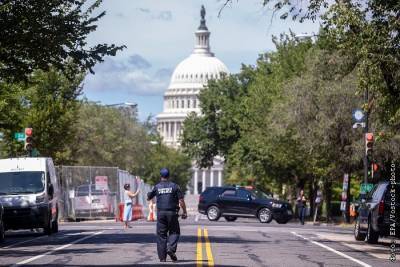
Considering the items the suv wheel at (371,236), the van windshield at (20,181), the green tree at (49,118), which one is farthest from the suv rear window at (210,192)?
the suv wheel at (371,236)

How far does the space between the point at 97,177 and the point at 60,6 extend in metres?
23.2

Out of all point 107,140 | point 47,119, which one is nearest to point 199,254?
point 47,119

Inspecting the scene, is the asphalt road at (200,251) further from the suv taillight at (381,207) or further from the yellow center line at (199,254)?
the suv taillight at (381,207)

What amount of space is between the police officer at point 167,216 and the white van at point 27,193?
11806 mm

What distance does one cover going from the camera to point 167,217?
20250 mm

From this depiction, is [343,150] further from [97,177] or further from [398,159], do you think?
[97,177]

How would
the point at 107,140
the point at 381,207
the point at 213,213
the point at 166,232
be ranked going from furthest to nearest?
the point at 107,140, the point at 213,213, the point at 381,207, the point at 166,232

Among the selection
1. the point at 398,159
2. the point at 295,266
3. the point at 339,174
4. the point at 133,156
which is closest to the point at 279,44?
the point at 339,174

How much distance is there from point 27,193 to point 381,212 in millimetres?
11143

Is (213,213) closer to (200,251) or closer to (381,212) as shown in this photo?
(381,212)

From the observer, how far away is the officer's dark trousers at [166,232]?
65.0 feet

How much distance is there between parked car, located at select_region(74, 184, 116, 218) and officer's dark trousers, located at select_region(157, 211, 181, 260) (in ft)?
97.6

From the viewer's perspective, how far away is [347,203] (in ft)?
A: 178

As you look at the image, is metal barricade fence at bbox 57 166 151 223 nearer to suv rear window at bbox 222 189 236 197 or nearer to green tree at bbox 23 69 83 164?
green tree at bbox 23 69 83 164
